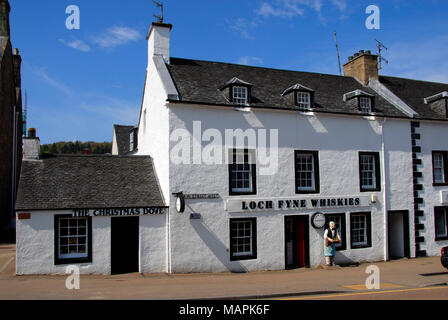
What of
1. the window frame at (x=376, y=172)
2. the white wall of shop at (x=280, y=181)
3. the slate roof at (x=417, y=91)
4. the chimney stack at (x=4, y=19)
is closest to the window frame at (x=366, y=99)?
the white wall of shop at (x=280, y=181)

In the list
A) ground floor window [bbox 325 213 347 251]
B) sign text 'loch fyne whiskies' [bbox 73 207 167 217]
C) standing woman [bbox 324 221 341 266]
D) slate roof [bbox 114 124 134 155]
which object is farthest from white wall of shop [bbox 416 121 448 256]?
slate roof [bbox 114 124 134 155]

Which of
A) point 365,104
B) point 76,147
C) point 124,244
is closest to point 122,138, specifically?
point 124,244

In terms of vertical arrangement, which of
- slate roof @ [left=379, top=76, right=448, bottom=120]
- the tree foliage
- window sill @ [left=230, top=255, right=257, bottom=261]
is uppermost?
the tree foliage

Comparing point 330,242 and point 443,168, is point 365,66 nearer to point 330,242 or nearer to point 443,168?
point 443,168

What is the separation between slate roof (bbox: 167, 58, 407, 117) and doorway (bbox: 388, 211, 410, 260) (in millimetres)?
5123

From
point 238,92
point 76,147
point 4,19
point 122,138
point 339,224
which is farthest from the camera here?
point 76,147

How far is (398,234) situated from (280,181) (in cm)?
750

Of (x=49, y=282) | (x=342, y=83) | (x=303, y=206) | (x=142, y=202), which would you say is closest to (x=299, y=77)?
(x=342, y=83)

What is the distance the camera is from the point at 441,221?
19.7 metres

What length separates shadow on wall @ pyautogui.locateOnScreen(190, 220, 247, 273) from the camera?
14617mm

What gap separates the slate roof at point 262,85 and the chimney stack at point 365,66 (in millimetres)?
809

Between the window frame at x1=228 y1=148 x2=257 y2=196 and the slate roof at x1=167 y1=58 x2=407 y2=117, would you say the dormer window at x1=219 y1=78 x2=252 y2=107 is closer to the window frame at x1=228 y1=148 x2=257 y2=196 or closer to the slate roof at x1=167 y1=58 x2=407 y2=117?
the slate roof at x1=167 y1=58 x2=407 y2=117
